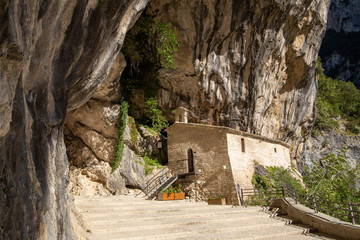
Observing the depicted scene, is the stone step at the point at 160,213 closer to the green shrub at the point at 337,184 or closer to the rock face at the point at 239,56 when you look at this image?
the green shrub at the point at 337,184

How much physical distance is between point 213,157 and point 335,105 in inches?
1103

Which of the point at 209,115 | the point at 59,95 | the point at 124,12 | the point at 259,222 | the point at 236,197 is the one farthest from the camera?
the point at 209,115

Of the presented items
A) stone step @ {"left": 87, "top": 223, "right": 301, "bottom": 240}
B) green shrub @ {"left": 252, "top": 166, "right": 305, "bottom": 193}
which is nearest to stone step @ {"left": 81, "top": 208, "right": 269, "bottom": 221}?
stone step @ {"left": 87, "top": 223, "right": 301, "bottom": 240}

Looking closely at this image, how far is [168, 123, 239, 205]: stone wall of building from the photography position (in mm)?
16359

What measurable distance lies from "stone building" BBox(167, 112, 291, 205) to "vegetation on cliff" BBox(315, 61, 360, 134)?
59.7ft

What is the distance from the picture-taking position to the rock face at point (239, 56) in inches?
677

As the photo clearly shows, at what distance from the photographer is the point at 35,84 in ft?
13.8

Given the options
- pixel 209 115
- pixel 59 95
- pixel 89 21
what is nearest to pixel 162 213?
pixel 59 95

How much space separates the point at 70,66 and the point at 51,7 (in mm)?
1393

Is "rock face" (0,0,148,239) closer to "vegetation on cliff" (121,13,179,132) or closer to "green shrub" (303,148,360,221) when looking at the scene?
"vegetation on cliff" (121,13,179,132)

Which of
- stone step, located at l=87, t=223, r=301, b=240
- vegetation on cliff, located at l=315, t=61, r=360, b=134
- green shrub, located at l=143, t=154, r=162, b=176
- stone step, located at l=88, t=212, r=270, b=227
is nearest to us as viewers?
stone step, located at l=87, t=223, r=301, b=240

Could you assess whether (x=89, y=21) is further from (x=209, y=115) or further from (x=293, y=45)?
(x=293, y=45)

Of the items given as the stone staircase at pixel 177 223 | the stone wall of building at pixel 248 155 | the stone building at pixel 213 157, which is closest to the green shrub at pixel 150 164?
the stone building at pixel 213 157

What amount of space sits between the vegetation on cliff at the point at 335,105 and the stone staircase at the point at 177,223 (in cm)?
2642
